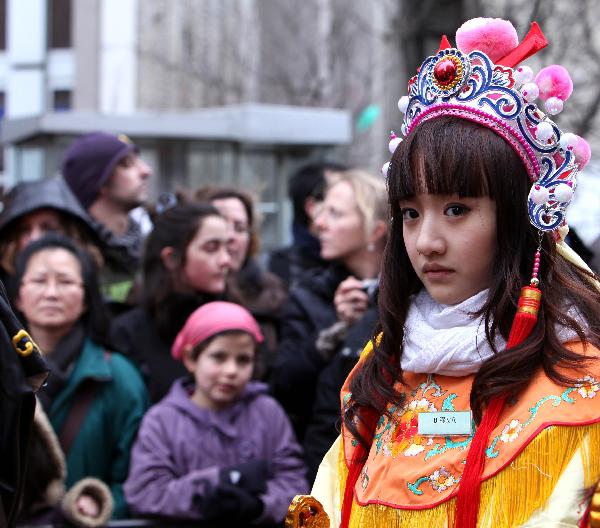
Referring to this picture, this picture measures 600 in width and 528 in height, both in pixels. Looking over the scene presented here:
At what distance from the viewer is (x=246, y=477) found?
4484 millimetres

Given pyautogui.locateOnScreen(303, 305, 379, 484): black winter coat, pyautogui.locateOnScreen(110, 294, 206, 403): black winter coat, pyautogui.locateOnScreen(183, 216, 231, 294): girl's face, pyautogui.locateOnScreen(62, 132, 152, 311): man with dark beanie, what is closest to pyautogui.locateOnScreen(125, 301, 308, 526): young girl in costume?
pyautogui.locateOnScreen(303, 305, 379, 484): black winter coat

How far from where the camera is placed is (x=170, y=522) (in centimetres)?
451

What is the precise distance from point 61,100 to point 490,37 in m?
14.8

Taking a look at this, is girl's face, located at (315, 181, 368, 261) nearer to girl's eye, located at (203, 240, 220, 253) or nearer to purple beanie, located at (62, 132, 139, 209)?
girl's eye, located at (203, 240, 220, 253)

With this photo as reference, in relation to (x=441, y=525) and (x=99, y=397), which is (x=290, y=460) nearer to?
(x=99, y=397)

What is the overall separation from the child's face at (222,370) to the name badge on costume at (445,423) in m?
2.14

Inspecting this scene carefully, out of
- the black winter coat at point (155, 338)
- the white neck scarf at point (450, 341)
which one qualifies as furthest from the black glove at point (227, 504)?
the white neck scarf at point (450, 341)

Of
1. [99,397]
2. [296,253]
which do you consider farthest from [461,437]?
[296,253]

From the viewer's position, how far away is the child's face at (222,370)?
4.74 meters

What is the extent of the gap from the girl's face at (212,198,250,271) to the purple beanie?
2.07ft

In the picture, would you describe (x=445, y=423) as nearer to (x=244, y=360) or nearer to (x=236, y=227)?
(x=244, y=360)

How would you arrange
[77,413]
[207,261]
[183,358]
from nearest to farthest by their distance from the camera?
[77,413]
[183,358]
[207,261]

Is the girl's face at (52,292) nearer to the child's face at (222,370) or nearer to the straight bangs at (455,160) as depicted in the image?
the child's face at (222,370)

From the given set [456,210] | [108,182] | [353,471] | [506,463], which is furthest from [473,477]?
[108,182]
